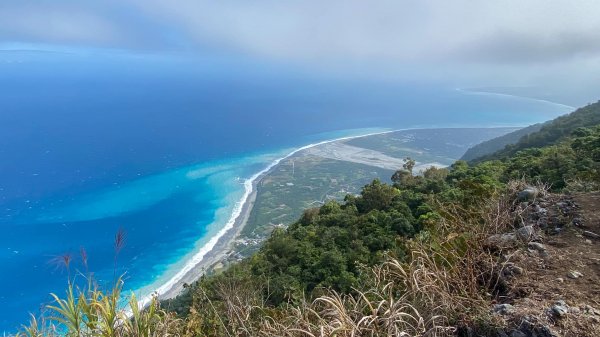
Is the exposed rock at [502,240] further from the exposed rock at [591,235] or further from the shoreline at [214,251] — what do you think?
the shoreline at [214,251]

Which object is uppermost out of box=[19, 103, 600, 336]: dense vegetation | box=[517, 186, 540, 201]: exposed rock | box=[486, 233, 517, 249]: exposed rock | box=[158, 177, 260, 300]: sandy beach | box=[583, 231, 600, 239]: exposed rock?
box=[517, 186, 540, 201]: exposed rock

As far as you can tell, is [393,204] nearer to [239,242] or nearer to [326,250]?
[326,250]

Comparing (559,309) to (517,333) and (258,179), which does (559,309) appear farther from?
(258,179)

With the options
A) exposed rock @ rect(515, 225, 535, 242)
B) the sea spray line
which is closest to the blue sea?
the sea spray line

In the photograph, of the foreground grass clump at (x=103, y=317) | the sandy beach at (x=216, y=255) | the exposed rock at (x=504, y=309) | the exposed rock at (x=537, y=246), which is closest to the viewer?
the exposed rock at (x=504, y=309)

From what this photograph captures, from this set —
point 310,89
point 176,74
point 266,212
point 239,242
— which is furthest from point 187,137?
point 176,74

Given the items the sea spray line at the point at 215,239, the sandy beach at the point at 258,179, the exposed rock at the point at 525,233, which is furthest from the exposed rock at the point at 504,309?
the sandy beach at the point at 258,179

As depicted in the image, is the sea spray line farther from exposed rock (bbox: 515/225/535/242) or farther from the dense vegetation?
exposed rock (bbox: 515/225/535/242)
